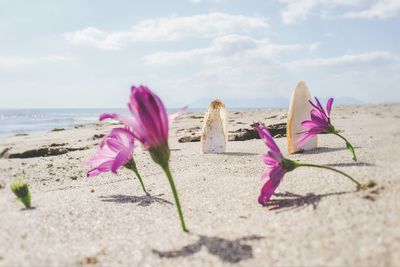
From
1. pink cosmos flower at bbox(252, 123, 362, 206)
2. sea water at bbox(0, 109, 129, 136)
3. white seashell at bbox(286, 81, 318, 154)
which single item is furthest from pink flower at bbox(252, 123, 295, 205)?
sea water at bbox(0, 109, 129, 136)

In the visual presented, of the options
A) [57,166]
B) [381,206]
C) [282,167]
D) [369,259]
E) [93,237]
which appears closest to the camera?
[369,259]

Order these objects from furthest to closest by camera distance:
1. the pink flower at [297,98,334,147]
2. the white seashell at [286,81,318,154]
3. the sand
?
the white seashell at [286,81,318,154], the pink flower at [297,98,334,147], the sand

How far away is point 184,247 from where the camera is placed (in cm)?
185

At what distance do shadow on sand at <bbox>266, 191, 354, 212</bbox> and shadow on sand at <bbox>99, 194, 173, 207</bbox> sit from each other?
2.37ft

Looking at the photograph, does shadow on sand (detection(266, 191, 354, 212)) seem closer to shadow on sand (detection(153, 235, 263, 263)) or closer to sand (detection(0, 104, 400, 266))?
sand (detection(0, 104, 400, 266))

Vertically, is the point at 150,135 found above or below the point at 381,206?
above

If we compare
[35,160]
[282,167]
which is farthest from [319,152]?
[35,160]

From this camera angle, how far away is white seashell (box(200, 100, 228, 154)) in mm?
5113

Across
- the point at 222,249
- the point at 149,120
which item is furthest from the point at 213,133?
the point at 222,249

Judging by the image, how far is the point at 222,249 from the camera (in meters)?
1.77

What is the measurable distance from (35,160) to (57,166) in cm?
74

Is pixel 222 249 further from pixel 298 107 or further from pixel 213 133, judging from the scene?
pixel 213 133

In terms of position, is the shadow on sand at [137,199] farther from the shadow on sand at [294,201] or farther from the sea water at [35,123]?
the sea water at [35,123]

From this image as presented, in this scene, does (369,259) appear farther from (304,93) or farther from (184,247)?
(304,93)
